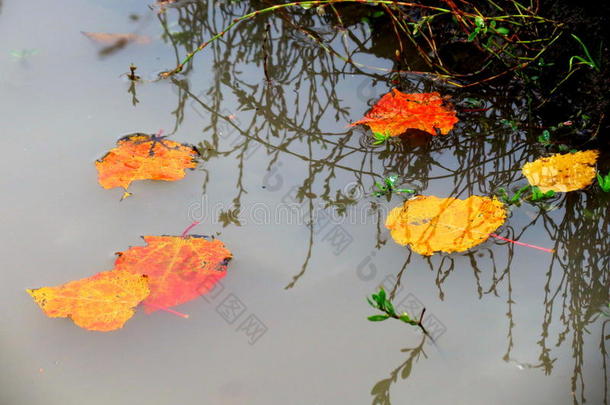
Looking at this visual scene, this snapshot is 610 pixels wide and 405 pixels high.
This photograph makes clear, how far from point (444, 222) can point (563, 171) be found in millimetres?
491

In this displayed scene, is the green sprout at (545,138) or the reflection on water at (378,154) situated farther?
A: the green sprout at (545,138)

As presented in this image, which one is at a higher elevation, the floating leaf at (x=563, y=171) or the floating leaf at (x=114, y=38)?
the floating leaf at (x=563, y=171)

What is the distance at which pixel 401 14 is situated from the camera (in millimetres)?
2389

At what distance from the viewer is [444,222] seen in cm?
176

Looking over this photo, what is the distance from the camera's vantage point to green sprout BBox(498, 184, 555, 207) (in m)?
1.84

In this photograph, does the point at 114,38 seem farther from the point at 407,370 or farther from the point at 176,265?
the point at 407,370

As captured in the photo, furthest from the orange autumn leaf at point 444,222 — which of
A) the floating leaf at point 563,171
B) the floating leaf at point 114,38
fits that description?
the floating leaf at point 114,38

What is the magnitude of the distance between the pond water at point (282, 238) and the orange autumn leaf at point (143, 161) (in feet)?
0.11

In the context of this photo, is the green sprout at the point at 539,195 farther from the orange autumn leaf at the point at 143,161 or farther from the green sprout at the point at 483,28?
the orange autumn leaf at the point at 143,161

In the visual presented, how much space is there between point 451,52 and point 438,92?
27 centimetres

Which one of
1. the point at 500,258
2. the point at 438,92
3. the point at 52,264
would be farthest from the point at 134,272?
the point at 438,92

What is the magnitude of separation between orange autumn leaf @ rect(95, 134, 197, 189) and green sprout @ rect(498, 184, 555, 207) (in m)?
1.02

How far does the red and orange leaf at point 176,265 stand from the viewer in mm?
1630

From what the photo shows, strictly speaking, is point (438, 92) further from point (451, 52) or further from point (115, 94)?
point (115, 94)
